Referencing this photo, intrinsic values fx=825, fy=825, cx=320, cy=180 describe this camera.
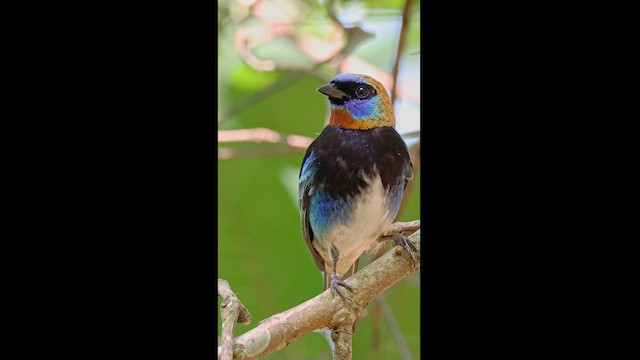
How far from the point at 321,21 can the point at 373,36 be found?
0.54 feet

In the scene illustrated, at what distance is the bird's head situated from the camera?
8.14 ft

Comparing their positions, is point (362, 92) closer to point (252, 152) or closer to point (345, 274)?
point (252, 152)

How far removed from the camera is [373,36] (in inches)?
97.7

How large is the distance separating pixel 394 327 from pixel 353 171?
48 centimetres

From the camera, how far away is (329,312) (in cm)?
239

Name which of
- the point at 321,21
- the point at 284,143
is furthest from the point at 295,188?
the point at 321,21

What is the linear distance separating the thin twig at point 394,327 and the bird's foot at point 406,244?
0.51 feet

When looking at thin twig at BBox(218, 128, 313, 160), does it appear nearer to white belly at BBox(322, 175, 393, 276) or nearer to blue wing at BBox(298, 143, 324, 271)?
blue wing at BBox(298, 143, 324, 271)

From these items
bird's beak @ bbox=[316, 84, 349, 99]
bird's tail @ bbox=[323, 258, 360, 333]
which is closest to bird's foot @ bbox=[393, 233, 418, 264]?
bird's tail @ bbox=[323, 258, 360, 333]

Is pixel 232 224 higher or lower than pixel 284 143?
lower

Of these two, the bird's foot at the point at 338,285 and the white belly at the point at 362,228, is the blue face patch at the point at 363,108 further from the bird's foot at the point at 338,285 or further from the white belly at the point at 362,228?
the bird's foot at the point at 338,285

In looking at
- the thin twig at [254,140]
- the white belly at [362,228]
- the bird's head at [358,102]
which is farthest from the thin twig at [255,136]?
the white belly at [362,228]

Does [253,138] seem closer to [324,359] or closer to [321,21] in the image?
[321,21]

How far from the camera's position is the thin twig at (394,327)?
242 cm
